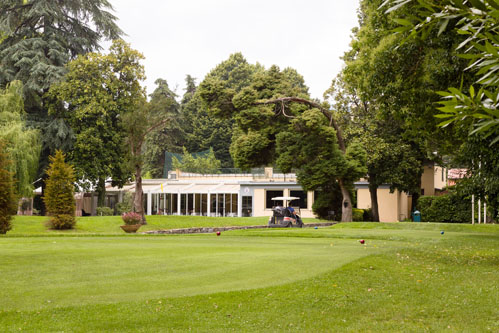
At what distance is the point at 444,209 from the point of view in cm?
3722

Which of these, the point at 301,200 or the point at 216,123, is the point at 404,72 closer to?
the point at 301,200

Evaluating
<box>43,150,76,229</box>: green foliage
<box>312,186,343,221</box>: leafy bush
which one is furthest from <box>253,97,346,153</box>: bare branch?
<box>43,150,76,229</box>: green foliage

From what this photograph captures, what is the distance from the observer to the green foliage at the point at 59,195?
90.2 ft

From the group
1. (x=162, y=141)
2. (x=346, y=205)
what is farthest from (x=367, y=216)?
(x=162, y=141)

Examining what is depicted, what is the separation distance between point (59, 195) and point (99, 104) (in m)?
9.64

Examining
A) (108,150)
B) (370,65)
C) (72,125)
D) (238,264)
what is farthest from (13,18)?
(238,264)

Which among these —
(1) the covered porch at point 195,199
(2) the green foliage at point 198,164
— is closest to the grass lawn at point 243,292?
(1) the covered porch at point 195,199

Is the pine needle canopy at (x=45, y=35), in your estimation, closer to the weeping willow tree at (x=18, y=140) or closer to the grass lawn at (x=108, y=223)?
the weeping willow tree at (x=18, y=140)

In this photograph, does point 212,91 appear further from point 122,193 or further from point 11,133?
point 122,193

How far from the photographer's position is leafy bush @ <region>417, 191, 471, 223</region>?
36.2 m

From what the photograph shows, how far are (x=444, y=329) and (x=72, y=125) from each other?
108 ft

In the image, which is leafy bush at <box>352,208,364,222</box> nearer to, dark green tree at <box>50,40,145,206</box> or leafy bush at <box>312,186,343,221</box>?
leafy bush at <box>312,186,343,221</box>

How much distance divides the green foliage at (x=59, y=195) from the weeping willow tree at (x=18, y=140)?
9.57ft

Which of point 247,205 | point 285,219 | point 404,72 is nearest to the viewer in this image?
point 404,72
